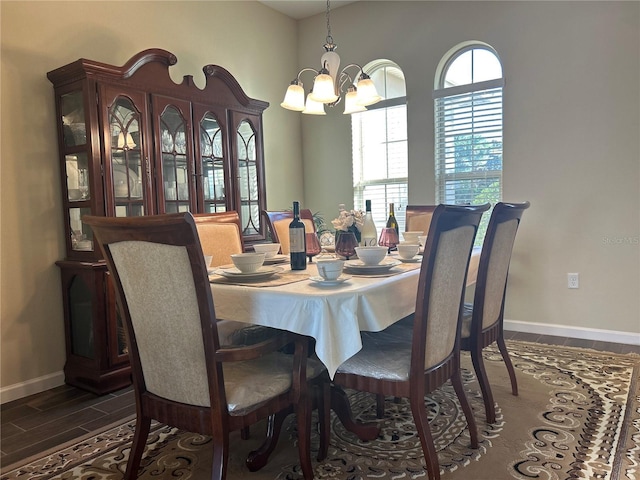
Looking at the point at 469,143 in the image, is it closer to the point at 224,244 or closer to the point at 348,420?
the point at 224,244

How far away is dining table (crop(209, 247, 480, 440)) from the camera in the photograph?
148 cm

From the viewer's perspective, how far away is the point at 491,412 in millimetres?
2160

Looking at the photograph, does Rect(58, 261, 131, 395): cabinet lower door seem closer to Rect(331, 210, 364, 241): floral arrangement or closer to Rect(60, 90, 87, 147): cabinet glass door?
Rect(60, 90, 87, 147): cabinet glass door

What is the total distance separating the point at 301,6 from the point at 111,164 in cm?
271

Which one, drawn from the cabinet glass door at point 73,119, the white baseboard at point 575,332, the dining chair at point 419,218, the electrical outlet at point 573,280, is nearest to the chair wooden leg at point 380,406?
the dining chair at point 419,218

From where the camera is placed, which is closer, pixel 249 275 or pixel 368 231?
pixel 249 275

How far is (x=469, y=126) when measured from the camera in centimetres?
390

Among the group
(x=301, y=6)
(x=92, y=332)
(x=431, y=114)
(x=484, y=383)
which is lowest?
(x=484, y=383)

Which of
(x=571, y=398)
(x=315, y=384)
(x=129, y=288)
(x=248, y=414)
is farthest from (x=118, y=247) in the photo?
(x=571, y=398)

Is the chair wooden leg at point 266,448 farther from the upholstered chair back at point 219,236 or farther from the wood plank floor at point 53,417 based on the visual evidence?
the upholstered chair back at point 219,236

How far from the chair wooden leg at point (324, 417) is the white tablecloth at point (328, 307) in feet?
1.32

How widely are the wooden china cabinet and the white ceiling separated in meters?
1.49

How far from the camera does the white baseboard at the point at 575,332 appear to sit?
3312 millimetres

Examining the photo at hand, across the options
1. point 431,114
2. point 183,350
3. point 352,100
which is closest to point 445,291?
point 183,350
